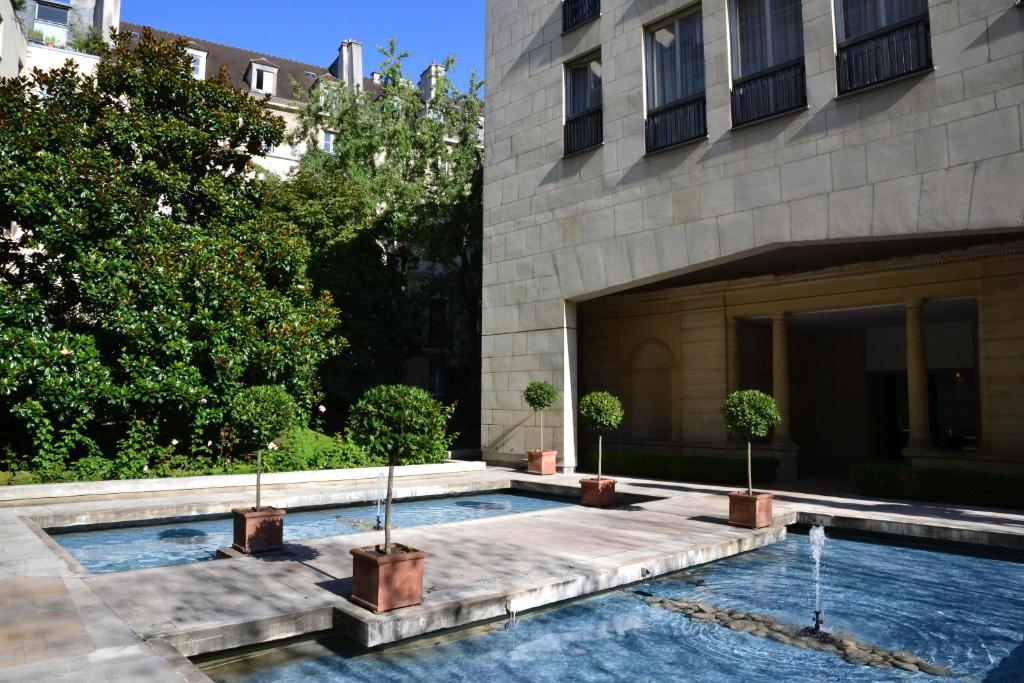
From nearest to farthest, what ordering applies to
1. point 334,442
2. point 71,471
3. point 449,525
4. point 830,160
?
point 449,525
point 830,160
point 71,471
point 334,442

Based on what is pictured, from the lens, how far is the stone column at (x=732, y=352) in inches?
777

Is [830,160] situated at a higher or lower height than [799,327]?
higher

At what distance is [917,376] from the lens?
16.2 metres

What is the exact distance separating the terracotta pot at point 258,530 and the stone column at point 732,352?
1394 cm

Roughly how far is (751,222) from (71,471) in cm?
1588

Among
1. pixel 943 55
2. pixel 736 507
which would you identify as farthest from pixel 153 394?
pixel 943 55

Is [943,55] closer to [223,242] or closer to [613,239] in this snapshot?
[613,239]

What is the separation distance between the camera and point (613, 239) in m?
17.7

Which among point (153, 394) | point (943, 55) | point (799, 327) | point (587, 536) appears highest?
point (943, 55)

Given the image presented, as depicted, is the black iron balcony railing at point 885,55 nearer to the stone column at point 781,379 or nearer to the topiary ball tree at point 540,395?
the stone column at point 781,379

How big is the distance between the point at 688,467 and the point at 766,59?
9.63 metres

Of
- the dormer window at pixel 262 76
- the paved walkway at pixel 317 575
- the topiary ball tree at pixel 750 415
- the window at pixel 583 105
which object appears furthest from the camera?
the dormer window at pixel 262 76

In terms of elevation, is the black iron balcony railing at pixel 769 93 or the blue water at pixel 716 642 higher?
the black iron balcony railing at pixel 769 93


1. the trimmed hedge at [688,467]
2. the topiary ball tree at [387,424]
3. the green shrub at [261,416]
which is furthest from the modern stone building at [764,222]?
the green shrub at [261,416]
